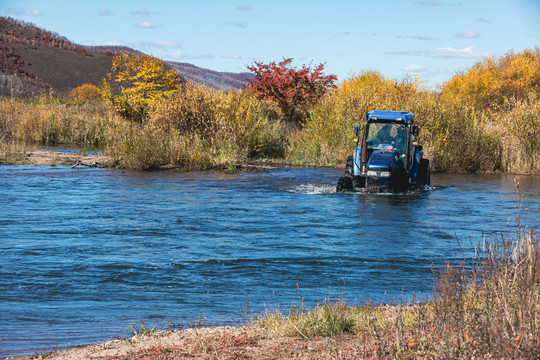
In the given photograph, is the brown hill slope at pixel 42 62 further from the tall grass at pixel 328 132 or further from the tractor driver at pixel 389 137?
the tractor driver at pixel 389 137

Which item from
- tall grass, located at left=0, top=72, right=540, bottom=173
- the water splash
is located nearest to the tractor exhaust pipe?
the water splash

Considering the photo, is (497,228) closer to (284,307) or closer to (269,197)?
(269,197)

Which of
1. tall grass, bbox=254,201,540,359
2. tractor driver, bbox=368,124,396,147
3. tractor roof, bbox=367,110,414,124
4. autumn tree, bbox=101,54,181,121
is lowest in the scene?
tall grass, bbox=254,201,540,359

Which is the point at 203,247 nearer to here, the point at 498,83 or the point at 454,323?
the point at 454,323

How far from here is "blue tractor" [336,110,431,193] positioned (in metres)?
16.6

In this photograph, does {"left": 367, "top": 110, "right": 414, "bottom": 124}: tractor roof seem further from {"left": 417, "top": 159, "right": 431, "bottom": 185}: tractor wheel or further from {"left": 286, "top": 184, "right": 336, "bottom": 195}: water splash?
{"left": 286, "top": 184, "right": 336, "bottom": 195}: water splash

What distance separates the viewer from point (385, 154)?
16719mm

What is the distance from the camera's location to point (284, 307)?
761 cm

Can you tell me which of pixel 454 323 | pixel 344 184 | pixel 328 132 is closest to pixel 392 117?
pixel 344 184

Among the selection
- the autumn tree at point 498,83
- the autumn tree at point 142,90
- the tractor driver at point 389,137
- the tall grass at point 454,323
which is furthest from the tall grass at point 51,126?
the tall grass at point 454,323

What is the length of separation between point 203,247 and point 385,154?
7077 mm

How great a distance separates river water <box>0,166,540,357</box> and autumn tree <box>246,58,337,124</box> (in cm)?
1531

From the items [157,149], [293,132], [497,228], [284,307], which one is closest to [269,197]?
[497,228]

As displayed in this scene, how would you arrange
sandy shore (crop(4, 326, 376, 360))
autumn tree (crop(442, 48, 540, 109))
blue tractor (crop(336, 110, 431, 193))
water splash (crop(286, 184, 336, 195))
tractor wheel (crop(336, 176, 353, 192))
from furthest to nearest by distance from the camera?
autumn tree (crop(442, 48, 540, 109)) → water splash (crop(286, 184, 336, 195)) → tractor wheel (crop(336, 176, 353, 192)) → blue tractor (crop(336, 110, 431, 193)) → sandy shore (crop(4, 326, 376, 360))
